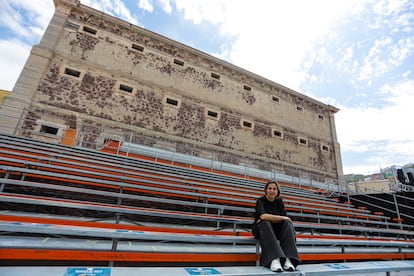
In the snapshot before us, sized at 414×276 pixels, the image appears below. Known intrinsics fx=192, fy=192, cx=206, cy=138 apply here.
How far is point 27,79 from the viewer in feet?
25.3

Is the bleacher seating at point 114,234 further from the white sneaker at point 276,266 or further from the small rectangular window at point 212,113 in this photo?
the small rectangular window at point 212,113

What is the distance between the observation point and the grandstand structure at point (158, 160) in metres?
2.50

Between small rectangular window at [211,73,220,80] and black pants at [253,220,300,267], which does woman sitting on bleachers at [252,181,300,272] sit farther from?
small rectangular window at [211,73,220,80]

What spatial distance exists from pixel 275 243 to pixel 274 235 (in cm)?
8

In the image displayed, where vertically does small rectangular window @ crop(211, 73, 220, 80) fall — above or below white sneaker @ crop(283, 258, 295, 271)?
above

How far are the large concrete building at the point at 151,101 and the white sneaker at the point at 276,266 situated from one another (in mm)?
6969

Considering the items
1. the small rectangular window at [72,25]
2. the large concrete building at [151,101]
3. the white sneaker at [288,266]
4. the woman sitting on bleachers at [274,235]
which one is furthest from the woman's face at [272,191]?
the small rectangular window at [72,25]

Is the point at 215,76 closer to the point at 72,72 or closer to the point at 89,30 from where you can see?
the point at 89,30

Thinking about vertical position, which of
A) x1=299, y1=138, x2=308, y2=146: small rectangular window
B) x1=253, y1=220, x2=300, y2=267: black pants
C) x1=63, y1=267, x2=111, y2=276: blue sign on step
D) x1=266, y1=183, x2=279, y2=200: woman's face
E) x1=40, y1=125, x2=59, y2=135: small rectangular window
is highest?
x1=299, y1=138, x2=308, y2=146: small rectangular window

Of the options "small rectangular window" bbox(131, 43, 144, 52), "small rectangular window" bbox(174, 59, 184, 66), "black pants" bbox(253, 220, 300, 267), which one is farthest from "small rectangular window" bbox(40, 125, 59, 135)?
"black pants" bbox(253, 220, 300, 267)

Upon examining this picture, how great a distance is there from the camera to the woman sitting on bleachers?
1.67 metres

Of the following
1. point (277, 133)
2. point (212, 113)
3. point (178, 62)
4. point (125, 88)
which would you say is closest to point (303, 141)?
point (277, 133)

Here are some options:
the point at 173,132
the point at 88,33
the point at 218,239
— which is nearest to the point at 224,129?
the point at 173,132

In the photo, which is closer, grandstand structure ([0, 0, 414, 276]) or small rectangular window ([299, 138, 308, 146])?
grandstand structure ([0, 0, 414, 276])
